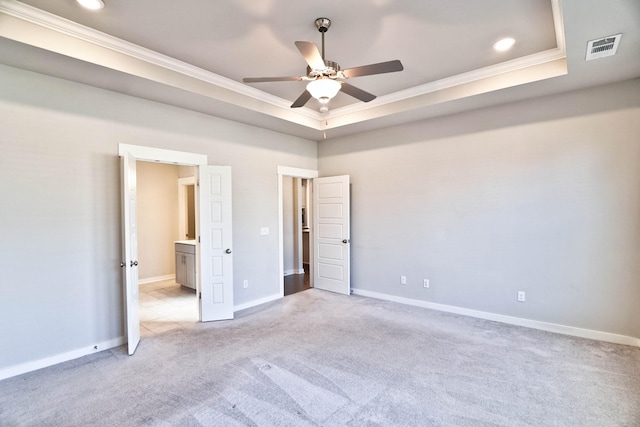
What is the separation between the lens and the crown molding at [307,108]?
2.61 m

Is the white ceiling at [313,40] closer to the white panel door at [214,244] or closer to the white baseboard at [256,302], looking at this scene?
the white panel door at [214,244]

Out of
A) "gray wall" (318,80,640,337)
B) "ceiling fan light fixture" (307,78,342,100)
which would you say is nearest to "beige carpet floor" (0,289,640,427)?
"gray wall" (318,80,640,337)

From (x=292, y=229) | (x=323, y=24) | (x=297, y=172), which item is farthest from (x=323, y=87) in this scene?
(x=292, y=229)

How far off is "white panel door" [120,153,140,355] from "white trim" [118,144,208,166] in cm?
20

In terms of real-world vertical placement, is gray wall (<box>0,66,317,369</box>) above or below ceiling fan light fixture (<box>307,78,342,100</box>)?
below

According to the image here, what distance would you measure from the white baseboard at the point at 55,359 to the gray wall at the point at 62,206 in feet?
0.13

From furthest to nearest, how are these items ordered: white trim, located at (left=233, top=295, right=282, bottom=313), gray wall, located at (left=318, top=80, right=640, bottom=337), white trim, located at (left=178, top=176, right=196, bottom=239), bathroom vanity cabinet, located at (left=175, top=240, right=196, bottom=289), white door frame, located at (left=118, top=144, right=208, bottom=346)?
white trim, located at (left=178, top=176, right=196, bottom=239)
bathroom vanity cabinet, located at (left=175, top=240, right=196, bottom=289)
white trim, located at (left=233, top=295, right=282, bottom=313)
white door frame, located at (left=118, top=144, right=208, bottom=346)
gray wall, located at (left=318, top=80, right=640, bottom=337)

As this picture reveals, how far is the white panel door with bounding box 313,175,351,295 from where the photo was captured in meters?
5.59

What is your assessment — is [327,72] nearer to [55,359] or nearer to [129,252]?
[129,252]

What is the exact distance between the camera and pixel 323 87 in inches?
100

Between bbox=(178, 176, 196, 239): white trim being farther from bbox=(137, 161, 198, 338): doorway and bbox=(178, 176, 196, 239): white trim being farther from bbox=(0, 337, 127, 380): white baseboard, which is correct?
bbox=(0, 337, 127, 380): white baseboard

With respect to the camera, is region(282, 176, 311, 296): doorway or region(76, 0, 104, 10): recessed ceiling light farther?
region(282, 176, 311, 296): doorway

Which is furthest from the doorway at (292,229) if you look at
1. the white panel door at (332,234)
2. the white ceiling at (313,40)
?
the white ceiling at (313,40)

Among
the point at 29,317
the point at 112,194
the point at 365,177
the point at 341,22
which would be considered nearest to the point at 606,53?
the point at 341,22
